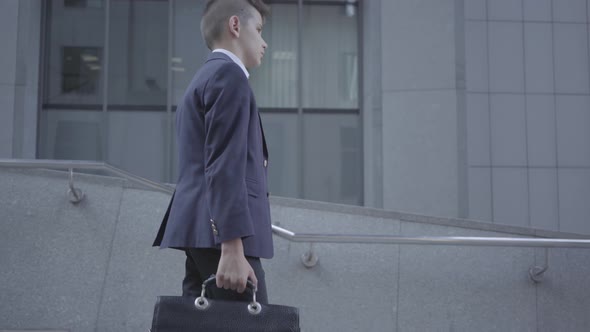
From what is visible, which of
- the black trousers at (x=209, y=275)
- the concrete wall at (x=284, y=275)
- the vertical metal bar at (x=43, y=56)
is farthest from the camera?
the vertical metal bar at (x=43, y=56)

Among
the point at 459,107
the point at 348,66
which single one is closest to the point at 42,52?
the point at 348,66

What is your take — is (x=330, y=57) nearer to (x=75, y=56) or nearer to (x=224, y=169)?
(x=75, y=56)

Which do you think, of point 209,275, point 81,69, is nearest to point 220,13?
point 209,275

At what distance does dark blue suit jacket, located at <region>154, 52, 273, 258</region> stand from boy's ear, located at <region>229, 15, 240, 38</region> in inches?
4.3

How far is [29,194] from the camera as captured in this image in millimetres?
Result: 5707

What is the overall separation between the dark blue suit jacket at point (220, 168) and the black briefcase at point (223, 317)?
198 mm

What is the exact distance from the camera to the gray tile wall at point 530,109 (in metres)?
11.9

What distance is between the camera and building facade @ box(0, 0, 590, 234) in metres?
11.8

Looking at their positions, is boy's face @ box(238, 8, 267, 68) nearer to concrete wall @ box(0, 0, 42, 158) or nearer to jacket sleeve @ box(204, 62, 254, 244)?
jacket sleeve @ box(204, 62, 254, 244)

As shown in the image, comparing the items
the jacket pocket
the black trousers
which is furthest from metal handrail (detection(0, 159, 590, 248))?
the jacket pocket

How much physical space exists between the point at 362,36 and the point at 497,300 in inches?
312

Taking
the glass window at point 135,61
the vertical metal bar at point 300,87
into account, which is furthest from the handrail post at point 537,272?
the glass window at point 135,61

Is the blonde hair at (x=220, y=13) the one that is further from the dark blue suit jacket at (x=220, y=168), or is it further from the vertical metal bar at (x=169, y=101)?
the vertical metal bar at (x=169, y=101)

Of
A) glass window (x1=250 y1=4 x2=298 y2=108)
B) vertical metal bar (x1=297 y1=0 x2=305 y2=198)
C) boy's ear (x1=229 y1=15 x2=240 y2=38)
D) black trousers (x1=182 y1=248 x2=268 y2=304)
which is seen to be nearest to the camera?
black trousers (x1=182 y1=248 x2=268 y2=304)
